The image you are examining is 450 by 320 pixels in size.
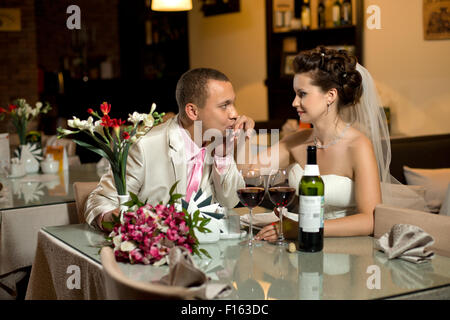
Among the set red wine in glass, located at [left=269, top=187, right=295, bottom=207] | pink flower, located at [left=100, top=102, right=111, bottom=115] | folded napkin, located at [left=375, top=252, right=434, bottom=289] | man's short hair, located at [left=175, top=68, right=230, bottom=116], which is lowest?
folded napkin, located at [left=375, top=252, right=434, bottom=289]

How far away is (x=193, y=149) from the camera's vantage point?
251cm

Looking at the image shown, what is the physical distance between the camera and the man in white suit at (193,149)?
2438 mm

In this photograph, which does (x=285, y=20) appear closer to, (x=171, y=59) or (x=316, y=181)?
(x=171, y=59)

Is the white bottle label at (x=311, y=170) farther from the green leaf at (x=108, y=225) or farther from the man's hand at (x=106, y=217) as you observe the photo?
the man's hand at (x=106, y=217)

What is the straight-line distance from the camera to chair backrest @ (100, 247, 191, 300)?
121cm

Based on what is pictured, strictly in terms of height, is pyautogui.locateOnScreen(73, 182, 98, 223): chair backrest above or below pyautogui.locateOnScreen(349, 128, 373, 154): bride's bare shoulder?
below

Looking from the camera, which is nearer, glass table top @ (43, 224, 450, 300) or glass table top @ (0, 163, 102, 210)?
glass table top @ (43, 224, 450, 300)

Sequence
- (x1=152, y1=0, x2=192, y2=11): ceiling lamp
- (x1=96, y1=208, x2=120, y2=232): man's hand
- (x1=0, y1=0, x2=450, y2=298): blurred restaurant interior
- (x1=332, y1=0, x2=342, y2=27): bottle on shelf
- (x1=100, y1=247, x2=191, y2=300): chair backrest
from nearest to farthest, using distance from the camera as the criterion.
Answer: (x1=100, y1=247, x2=191, y2=300): chair backrest → (x1=96, y1=208, x2=120, y2=232): man's hand → (x1=152, y1=0, x2=192, y2=11): ceiling lamp → (x1=0, y1=0, x2=450, y2=298): blurred restaurant interior → (x1=332, y1=0, x2=342, y2=27): bottle on shelf

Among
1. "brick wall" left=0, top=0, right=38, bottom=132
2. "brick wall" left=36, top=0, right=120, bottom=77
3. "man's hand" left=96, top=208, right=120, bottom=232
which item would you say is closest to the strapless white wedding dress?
"man's hand" left=96, top=208, right=120, bottom=232

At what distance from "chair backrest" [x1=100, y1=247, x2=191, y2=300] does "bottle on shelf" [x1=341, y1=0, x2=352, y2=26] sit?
14.6 ft

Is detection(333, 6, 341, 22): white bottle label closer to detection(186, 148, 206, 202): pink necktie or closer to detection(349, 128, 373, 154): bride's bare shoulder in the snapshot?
detection(349, 128, 373, 154): bride's bare shoulder

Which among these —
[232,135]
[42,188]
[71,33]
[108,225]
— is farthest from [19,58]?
[108,225]

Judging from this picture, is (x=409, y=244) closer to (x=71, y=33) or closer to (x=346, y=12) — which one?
(x=346, y=12)

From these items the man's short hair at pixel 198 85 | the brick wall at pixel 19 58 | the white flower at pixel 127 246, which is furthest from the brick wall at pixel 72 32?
the white flower at pixel 127 246
